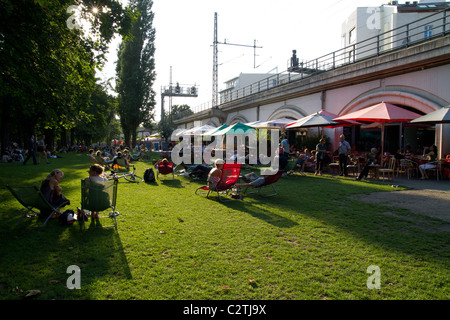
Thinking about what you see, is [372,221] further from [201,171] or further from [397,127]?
[397,127]

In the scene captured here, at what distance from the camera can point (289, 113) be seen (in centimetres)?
2145

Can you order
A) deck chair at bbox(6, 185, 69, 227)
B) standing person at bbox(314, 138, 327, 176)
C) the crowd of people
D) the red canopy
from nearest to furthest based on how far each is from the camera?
deck chair at bbox(6, 185, 69, 227) < the crowd of people < the red canopy < standing person at bbox(314, 138, 327, 176)

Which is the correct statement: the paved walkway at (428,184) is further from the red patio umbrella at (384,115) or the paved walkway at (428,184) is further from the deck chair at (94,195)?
the deck chair at (94,195)

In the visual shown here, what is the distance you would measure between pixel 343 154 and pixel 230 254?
9.81 meters

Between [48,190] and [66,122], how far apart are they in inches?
240

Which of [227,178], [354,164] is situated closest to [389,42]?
[354,164]

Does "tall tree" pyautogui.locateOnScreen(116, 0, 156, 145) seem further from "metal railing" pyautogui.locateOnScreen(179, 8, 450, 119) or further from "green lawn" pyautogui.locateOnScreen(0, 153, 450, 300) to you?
"green lawn" pyautogui.locateOnScreen(0, 153, 450, 300)

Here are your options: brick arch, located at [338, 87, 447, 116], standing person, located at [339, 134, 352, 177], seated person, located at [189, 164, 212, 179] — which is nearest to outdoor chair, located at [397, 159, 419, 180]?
standing person, located at [339, 134, 352, 177]

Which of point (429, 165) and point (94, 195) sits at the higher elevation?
point (429, 165)

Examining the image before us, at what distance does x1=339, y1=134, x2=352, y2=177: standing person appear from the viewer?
39.0ft

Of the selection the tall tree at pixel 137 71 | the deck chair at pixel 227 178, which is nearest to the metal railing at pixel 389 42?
the deck chair at pixel 227 178

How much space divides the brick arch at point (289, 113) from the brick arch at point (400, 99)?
4.11m

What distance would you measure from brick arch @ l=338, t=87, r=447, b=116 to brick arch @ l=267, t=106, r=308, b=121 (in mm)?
4114
